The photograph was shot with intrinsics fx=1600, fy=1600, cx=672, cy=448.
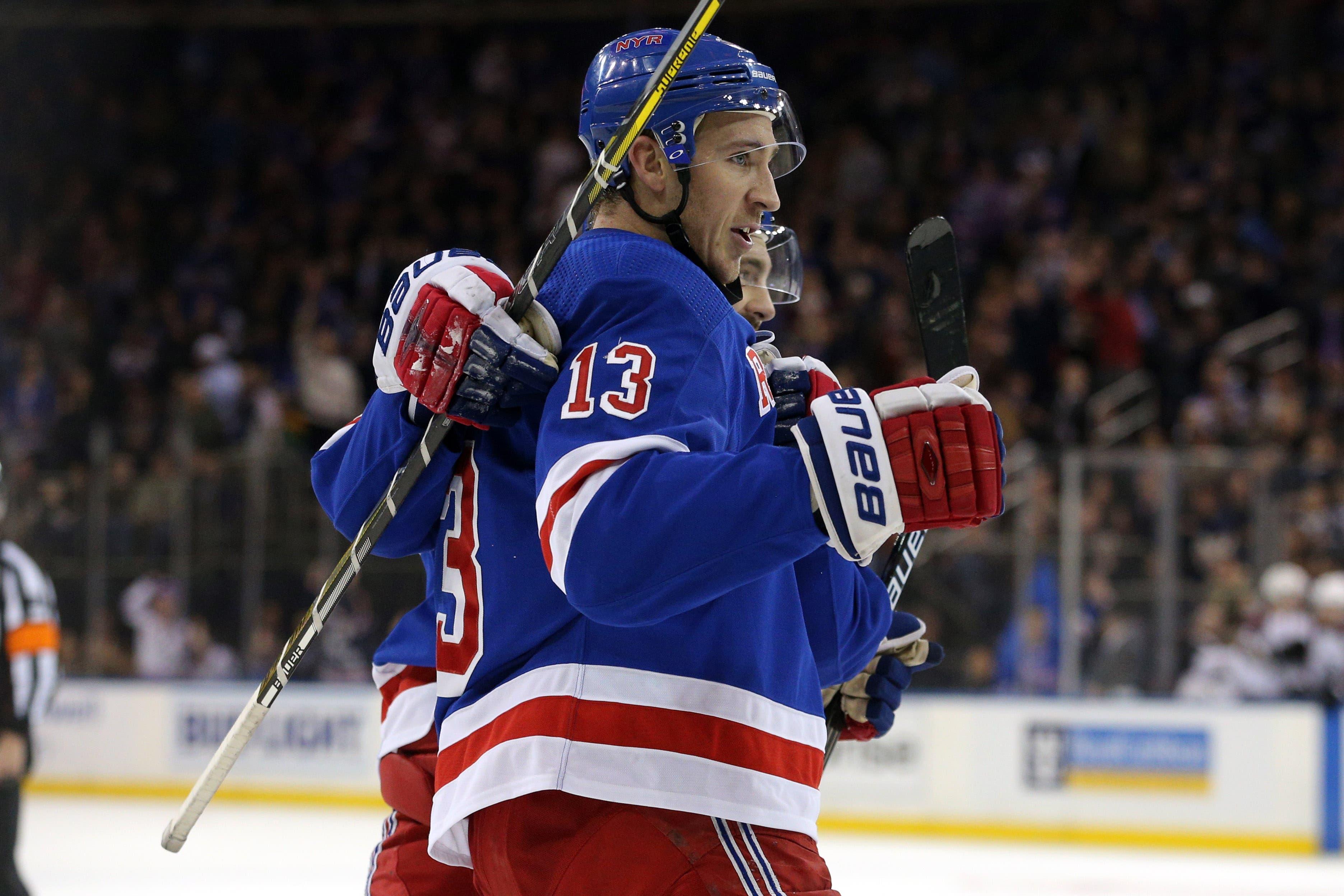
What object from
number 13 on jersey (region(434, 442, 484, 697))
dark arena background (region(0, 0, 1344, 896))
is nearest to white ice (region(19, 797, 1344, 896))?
dark arena background (region(0, 0, 1344, 896))

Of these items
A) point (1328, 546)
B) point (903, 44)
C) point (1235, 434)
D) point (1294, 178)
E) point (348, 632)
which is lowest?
point (348, 632)

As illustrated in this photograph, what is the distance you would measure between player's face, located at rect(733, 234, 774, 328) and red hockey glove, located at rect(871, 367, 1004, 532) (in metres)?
0.74

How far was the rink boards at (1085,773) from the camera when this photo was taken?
24.2 feet

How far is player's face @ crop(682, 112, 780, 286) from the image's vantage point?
1715mm

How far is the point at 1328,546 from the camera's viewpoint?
754cm

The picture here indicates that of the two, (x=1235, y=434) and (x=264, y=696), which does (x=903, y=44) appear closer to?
(x=1235, y=434)

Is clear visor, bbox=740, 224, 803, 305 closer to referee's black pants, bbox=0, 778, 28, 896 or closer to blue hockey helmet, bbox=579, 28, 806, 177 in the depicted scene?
blue hockey helmet, bbox=579, 28, 806, 177

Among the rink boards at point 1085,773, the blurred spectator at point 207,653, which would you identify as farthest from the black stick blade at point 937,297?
the blurred spectator at point 207,653

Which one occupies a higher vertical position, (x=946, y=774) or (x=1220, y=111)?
(x=1220, y=111)

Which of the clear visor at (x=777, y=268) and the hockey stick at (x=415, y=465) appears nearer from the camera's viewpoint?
the hockey stick at (x=415, y=465)

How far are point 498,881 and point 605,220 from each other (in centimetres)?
71

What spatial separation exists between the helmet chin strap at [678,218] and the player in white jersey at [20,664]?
3.14 metres

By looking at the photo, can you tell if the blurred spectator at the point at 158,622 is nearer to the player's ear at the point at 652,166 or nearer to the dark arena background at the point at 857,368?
the dark arena background at the point at 857,368

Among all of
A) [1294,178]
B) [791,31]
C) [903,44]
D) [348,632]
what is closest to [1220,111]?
[1294,178]
